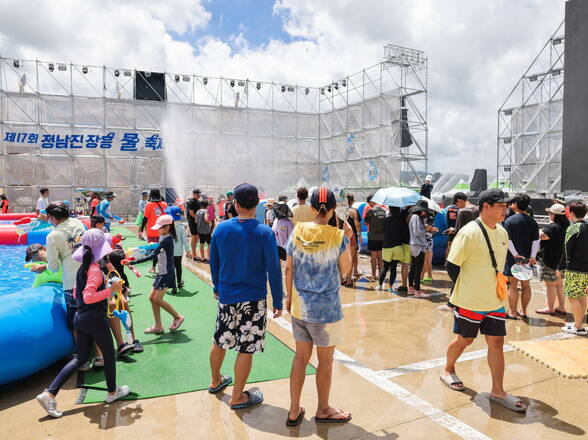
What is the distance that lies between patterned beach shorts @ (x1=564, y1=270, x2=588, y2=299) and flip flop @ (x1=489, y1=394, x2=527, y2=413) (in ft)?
7.93

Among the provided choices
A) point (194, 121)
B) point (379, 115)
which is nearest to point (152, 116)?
point (194, 121)

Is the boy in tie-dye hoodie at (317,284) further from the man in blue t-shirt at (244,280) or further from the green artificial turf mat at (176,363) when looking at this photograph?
the green artificial turf mat at (176,363)

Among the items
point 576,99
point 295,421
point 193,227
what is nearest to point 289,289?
point 295,421

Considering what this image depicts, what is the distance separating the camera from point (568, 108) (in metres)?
15.1

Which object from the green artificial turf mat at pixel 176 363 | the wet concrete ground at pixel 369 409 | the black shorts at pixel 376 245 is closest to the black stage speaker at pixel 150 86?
the black shorts at pixel 376 245

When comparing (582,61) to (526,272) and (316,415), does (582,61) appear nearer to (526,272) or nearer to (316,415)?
(526,272)

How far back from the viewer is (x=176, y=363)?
4.66 meters

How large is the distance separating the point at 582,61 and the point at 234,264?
16240 mm

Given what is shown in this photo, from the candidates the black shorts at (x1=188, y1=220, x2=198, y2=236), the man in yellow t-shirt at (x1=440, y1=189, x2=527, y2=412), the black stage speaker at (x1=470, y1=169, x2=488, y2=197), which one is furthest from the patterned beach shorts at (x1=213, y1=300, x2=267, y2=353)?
the black stage speaker at (x1=470, y1=169, x2=488, y2=197)

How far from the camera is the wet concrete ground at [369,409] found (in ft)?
11.0

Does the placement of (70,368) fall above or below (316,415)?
above

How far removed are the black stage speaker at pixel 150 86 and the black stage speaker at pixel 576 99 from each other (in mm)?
22436

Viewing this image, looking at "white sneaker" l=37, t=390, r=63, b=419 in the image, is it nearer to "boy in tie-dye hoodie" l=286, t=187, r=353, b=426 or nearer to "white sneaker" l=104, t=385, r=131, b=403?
"white sneaker" l=104, t=385, r=131, b=403

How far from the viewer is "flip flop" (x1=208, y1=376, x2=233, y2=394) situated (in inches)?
156
